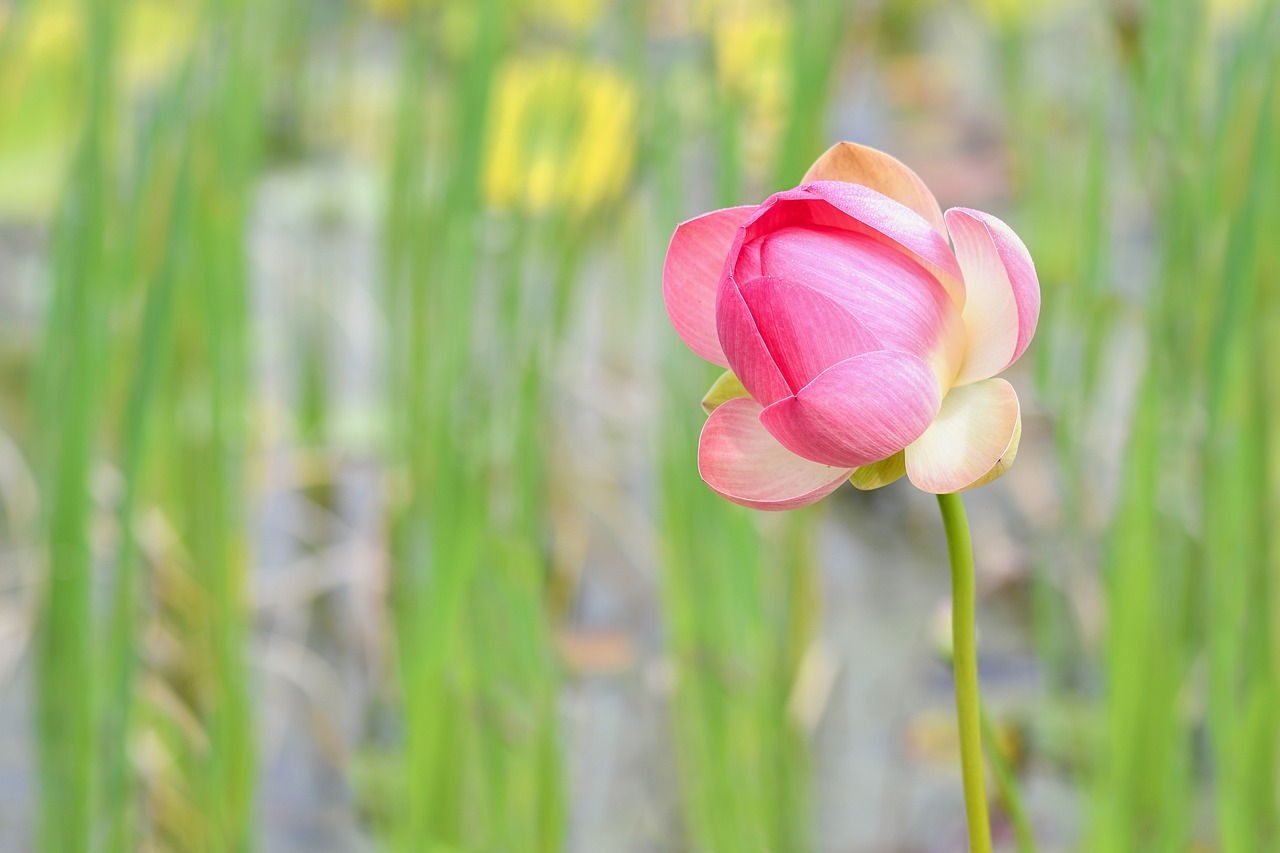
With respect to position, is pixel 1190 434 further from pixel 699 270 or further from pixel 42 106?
pixel 42 106

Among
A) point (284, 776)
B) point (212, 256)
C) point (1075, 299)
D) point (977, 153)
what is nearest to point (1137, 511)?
point (1075, 299)

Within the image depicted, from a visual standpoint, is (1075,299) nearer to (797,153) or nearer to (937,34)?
(797,153)

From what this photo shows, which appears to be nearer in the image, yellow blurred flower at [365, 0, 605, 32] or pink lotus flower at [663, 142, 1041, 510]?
pink lotus flower at [663, 142, 1041, 510]

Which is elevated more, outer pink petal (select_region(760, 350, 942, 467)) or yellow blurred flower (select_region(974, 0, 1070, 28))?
yellow blurred flower (select_region(974, 0, 1070, 28))

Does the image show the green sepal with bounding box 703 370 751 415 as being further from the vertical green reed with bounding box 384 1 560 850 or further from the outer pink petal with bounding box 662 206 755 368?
the vertical green reed with bounding box 384 1 560 850

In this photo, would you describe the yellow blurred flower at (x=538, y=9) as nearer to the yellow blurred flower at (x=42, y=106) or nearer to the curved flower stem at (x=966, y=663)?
the yellow blurred flower at (x=42, y=106)

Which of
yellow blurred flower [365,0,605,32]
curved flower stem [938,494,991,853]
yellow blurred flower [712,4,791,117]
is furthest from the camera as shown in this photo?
yellow blurred flower [365,0,605,32]

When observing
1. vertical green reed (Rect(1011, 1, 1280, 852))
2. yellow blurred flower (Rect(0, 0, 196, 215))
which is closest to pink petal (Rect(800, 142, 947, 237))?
vertical green reed (Rect(1011, 1, 1280, 852))
